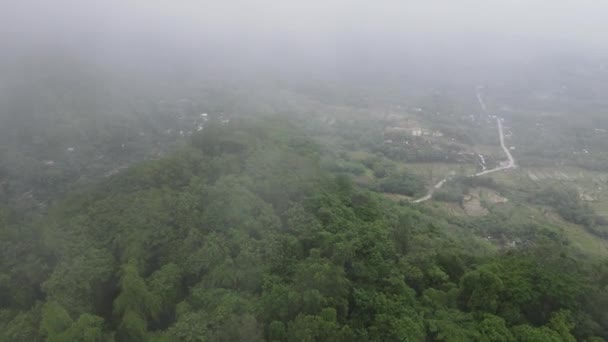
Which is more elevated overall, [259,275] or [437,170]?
[259,275]

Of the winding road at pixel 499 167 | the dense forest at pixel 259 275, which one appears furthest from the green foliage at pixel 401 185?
the dense forest at pixel 259 275

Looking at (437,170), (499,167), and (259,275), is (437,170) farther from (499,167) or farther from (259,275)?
(259,275)

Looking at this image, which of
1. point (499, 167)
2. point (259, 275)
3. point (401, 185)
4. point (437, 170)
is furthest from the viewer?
point (499, 167)

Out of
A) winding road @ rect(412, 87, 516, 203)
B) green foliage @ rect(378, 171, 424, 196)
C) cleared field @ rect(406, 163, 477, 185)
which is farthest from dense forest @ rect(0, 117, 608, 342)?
cleared field @ rect(406, 163, 477, 185)

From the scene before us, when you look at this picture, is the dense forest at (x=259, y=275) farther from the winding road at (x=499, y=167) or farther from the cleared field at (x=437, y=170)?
the cleared field at (x=437, y=170)

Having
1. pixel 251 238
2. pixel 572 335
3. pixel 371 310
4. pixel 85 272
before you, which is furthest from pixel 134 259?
pixel 572 335

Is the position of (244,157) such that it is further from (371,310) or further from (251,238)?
(371,310)

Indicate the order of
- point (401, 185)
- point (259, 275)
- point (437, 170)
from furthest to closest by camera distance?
point (437, 170) → point (401, 185) → point (259, 275)

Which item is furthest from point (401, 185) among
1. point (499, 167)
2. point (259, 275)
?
point (259, 275)

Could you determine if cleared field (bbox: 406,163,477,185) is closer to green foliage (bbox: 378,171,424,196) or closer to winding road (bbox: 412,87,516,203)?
winding road (bbox: 412,87,516,203)
